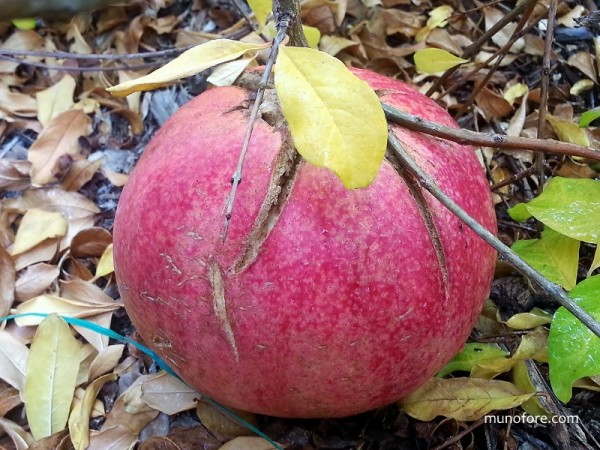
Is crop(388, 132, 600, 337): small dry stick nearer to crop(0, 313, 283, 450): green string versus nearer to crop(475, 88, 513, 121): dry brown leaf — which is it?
crop(0, 313, 283, 450): green string

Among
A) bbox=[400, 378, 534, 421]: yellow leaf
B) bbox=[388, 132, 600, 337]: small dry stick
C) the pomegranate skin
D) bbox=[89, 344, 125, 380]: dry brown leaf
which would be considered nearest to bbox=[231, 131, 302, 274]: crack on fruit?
the pomegranate skin

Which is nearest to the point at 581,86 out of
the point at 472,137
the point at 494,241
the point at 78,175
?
the point at 472,137

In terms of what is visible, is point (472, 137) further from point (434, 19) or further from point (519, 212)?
point (434, 19)

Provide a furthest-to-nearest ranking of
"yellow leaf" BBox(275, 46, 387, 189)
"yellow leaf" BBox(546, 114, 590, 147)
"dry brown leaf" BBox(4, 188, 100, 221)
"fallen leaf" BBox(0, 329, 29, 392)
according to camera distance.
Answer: "dry brown leaf" BBox(4, 188, 100, 221) < "yellow leaf" BBox(546, 114, 590, 147) < "fallen leaf" BBox(0, 329, 29, 392) < "yellow leaf" BBox(275, 46, 387, 189)

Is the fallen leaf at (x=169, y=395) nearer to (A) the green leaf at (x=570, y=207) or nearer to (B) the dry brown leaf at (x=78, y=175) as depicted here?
(B) the dry brown leaf at (x=78, y=175)

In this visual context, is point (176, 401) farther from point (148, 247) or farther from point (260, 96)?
point (260, 96)

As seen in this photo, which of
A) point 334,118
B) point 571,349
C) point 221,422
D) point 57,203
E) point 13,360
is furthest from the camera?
point 57,203

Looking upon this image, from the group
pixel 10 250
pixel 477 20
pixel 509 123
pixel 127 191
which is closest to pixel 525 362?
pixel 509 123
